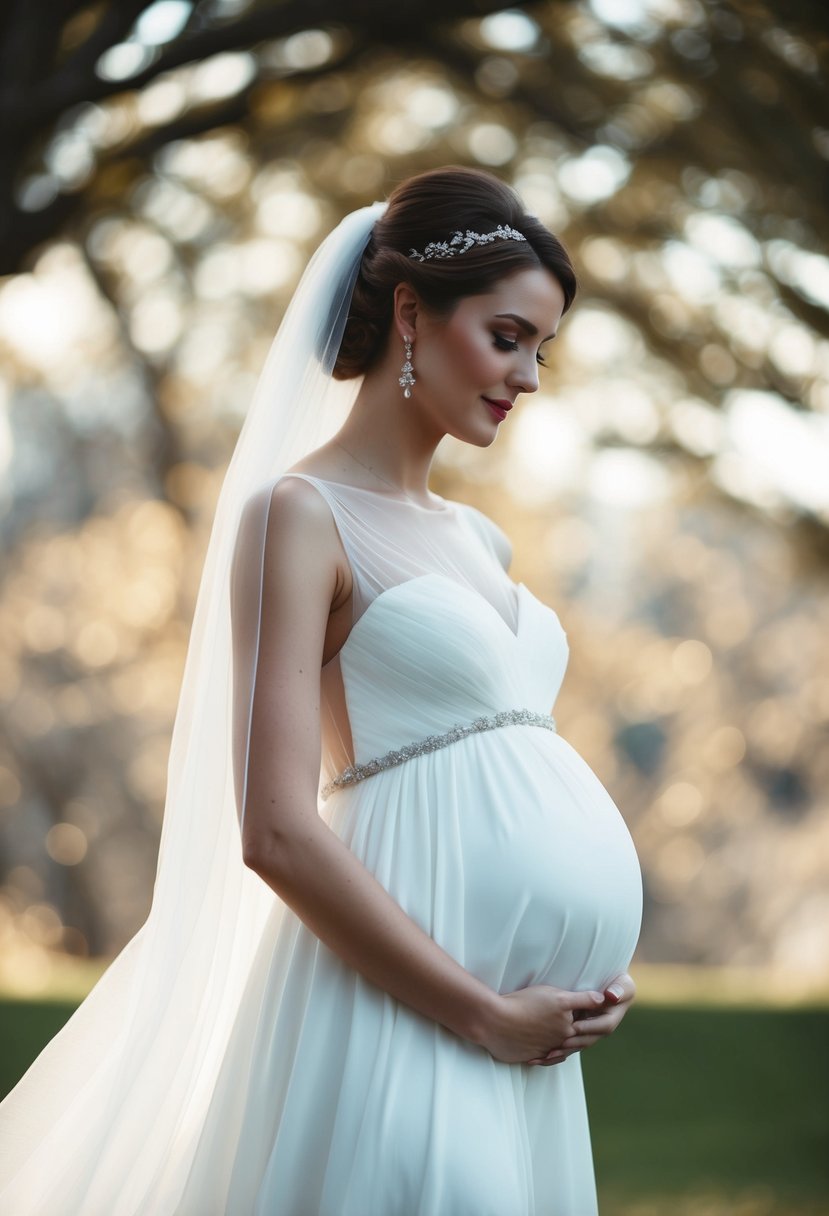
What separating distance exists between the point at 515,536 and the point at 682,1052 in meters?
5.21

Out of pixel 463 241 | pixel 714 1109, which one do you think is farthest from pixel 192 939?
pixel 714 1109

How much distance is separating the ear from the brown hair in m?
0.02

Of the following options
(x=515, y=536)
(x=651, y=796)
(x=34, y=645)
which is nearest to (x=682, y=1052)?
(x=515, y=536)

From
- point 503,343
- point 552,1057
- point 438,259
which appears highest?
point 438,259

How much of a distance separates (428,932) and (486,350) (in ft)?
3.39

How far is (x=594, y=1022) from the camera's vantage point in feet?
7.07

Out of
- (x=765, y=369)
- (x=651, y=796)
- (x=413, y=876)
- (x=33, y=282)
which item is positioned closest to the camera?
(x=413, y=876)

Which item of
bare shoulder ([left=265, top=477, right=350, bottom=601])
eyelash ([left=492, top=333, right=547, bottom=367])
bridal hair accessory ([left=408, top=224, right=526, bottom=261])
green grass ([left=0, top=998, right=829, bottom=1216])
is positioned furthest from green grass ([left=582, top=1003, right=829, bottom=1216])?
bridal hair accessory ([left=408, top=224, right=526, bottom=261])

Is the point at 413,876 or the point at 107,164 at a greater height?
the point at 107,164

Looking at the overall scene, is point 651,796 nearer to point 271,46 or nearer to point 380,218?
point 271,46

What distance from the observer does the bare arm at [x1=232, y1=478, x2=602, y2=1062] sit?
2045 mm

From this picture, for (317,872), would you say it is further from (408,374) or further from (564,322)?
(564,322)

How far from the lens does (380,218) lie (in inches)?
102

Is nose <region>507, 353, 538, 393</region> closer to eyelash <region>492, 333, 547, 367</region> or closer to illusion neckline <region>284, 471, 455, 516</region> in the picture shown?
eyelash <region>492, 333, 547, 367</region>
